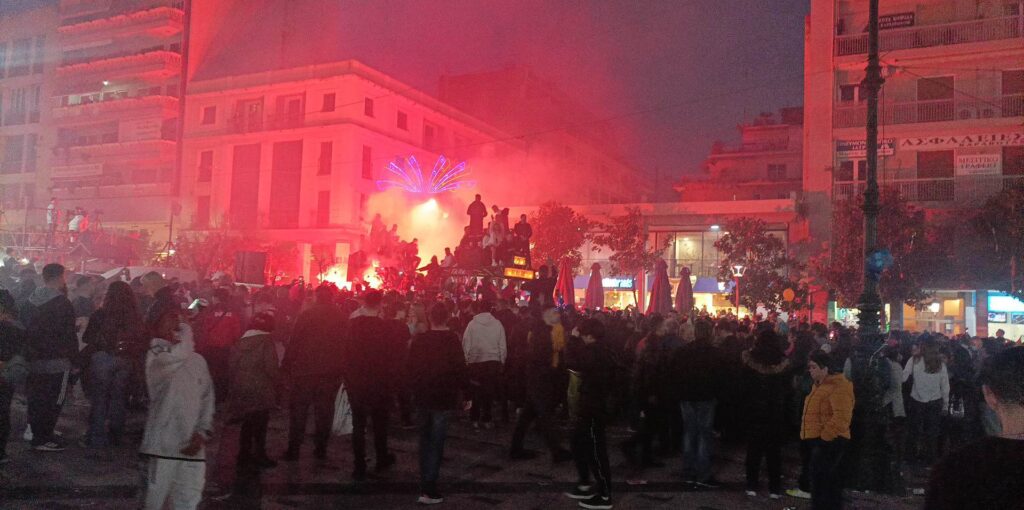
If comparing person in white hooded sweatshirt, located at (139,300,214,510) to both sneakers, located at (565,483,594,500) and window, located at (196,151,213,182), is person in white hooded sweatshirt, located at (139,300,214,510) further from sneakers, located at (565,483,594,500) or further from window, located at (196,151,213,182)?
window, located at (196,151,213,182)

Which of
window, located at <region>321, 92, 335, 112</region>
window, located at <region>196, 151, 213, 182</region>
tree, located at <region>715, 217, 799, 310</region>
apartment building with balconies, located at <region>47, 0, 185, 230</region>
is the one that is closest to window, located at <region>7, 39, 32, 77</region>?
apartment building with balconies, located at <region>47, 0, 185, 230</region>

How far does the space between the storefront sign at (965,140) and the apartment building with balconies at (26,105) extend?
2141 inches

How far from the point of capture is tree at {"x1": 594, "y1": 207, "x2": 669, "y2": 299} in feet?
105

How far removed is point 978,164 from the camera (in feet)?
87.9

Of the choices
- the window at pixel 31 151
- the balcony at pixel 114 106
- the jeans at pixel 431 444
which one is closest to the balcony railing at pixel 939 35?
the jeans at pixel 431 444

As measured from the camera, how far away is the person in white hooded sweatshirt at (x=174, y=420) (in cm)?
426

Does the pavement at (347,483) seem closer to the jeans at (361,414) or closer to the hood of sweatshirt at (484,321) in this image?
the jeans at (361,414)

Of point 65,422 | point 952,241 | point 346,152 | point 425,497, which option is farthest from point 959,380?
point 346,152

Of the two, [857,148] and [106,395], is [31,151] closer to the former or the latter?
[106,395]

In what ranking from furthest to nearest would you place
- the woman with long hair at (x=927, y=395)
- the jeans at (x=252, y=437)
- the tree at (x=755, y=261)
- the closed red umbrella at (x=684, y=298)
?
the tree at (x=755, y=261), the closed red umbrella at (x=684, y=298), the woman with long hair at (x=927, y=395), the jeans at (x=252, y=437)

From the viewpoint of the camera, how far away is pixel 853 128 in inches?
1115

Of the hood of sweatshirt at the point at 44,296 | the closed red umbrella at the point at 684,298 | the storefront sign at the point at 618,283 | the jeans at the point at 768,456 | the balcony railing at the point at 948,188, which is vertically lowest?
the jeans at the point at 768,456

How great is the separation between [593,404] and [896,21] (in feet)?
92.6

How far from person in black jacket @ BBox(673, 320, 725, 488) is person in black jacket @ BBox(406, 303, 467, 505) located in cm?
250
